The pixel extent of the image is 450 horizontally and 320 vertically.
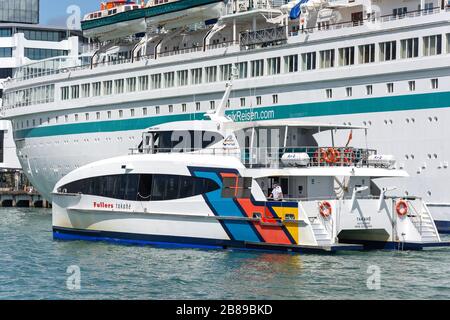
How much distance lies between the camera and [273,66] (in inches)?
1743

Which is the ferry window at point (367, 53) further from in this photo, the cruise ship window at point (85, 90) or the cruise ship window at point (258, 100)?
the cruise ship window at point (85, 90)

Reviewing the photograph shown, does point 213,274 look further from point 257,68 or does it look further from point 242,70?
point 242,70

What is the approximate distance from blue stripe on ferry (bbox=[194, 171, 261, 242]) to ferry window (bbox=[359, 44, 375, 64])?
12.2 m

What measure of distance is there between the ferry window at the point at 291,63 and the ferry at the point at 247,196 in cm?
1012

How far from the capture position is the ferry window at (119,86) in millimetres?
52688

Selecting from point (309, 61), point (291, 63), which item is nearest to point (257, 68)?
point (291, 63)

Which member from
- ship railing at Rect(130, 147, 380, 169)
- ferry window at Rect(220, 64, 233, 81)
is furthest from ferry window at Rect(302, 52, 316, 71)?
ship railing at Rect(130, 147, 380, 169)

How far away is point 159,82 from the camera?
50.3m

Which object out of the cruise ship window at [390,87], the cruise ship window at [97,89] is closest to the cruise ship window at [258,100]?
the cruise ship window at [390,87]

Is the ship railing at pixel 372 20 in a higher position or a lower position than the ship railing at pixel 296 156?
higher

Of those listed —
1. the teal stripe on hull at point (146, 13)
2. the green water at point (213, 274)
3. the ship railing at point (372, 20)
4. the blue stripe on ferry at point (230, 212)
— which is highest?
the teal stripe on hull at point (146, 13)

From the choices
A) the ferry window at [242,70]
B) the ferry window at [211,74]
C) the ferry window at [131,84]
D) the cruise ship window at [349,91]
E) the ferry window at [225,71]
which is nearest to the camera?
the cruise ship window at [349,91]

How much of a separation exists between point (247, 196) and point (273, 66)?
620 inches
